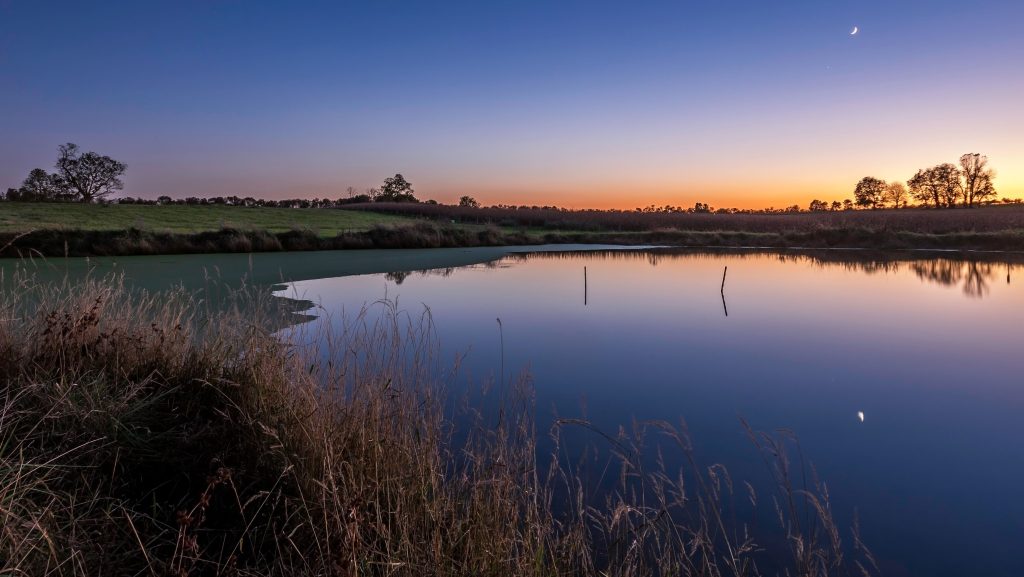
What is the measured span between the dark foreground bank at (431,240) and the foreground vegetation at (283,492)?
1140 centimetres

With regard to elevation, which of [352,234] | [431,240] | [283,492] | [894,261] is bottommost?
[283,492]

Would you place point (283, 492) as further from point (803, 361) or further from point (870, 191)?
point (870, 191)

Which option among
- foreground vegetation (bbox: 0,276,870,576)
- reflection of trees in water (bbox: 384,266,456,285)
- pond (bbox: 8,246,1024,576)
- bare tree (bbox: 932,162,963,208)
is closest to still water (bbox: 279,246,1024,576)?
pond (bbox: 8,246,1024,576)

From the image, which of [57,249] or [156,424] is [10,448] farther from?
[57,249]

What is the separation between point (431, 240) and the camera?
27.2 meters

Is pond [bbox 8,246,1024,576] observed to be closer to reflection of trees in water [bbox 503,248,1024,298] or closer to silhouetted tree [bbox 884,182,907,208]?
reflection of trees in water [bbox 503,248,1024,298]

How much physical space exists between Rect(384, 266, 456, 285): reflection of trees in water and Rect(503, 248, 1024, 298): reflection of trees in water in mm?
5775

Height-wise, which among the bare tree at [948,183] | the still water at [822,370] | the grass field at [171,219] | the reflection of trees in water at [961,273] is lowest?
the still water at [822,370]

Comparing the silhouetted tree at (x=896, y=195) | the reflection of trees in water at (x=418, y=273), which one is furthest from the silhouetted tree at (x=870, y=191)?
the reflection of trees in water at (x=418, y=273)

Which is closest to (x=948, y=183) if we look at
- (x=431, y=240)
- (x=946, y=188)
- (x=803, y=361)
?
(x=946, y=188)

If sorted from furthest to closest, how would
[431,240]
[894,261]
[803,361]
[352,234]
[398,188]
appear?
[398,188], [431,240], [352,234], [894,261], [803,361]

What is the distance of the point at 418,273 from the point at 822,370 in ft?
39.2

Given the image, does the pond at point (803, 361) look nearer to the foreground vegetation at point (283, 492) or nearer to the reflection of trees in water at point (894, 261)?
the reflection of trees in water at point (894, 261)

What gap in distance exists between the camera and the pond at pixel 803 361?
12.8 feet
